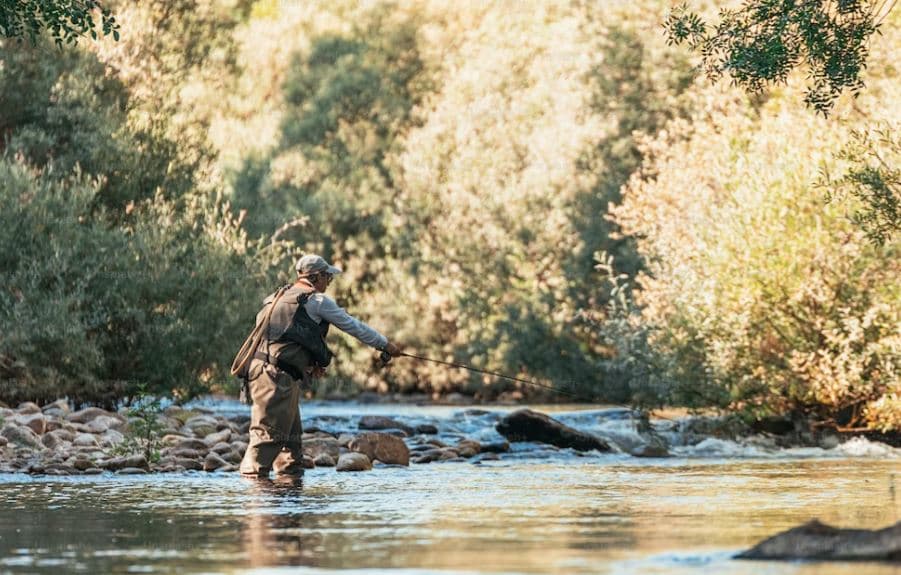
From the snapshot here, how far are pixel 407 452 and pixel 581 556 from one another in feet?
39.5

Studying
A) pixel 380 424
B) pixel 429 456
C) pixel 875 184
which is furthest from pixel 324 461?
pixel 380 424

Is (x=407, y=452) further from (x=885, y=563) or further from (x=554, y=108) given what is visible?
(x=554, y=108)

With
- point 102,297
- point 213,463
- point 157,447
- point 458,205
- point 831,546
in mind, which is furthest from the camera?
point 458,205

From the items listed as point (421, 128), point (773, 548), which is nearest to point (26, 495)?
point (773, 548)

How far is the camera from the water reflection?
10328 millimetres

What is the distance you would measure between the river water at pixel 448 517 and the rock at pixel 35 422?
4.85 metres

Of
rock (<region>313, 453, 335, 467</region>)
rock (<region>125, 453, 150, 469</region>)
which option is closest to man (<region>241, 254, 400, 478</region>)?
rock (<region>125, 453, 150, 469</region>)

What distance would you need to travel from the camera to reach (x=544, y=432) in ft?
89.1

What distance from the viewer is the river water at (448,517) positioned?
33.6 ft

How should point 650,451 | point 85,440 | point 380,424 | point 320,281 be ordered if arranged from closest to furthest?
point 320,281 → point 85,440 → point 650,451 → point 380,424

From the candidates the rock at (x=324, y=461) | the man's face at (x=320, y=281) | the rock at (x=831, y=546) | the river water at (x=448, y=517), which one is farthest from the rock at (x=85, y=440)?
the rock at (x=831, y=546)

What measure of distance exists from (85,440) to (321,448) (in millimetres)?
3229

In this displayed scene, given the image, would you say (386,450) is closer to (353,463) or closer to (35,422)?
(353,463)

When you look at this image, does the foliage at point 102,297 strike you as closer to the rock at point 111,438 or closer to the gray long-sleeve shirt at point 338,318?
the rock at point 111,438
